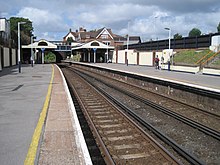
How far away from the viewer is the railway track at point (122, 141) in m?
5.86

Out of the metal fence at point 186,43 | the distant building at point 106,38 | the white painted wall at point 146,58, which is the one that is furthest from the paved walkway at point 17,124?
the distant building at point 106,38

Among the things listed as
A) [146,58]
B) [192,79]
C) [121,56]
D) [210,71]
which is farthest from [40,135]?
[121,56]

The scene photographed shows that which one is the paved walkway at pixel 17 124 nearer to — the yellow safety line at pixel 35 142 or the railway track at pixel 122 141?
the yellow safety line at pixel 35 142

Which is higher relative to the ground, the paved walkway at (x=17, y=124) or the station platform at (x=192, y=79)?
the station platform at (x=192, y=79)

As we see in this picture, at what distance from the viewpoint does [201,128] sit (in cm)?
850

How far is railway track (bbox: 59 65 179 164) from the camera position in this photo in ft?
19.2

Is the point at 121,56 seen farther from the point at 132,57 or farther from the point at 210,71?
the point at 210,71

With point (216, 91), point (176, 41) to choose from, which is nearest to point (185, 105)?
point (216, 91)

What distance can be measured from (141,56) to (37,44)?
85.2 ft

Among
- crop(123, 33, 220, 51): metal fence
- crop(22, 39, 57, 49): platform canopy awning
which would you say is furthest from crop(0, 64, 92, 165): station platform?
crop(22, 39, 57, 49): platform canopy awning

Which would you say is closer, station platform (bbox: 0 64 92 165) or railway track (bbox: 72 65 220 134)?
station platform (bbox: 0 64 92 165)

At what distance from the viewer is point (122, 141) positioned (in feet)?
23.5

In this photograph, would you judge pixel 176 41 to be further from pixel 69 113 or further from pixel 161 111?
pixel 69 113

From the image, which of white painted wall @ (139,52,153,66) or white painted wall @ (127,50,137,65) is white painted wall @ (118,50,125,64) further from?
white painted wall @ (139,52,153,66)
